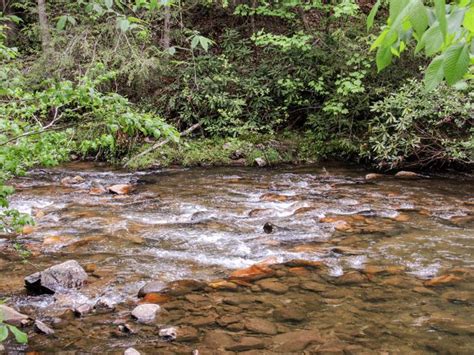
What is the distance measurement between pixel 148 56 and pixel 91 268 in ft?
27.3

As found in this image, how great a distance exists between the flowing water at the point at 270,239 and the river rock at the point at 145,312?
1.05 feet

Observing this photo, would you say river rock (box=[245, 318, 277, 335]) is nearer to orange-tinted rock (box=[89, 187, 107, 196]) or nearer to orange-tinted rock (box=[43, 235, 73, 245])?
orange-tinted rock (box=[43, 235, 73, 245])

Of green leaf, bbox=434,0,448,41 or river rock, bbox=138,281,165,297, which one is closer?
green leaf, bbox=434,0,448,41

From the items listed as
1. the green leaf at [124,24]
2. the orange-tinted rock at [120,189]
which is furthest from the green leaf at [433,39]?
the orange-tinted rock at [120,189]

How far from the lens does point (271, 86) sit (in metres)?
12.2

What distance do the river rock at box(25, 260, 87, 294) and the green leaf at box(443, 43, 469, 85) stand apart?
414cm

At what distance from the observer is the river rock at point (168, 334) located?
134 inches

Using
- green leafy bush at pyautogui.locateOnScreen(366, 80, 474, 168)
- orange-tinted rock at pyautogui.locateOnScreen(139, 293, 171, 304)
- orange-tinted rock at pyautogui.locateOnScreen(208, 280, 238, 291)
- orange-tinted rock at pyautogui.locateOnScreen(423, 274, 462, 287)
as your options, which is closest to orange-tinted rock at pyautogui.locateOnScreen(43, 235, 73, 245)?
orange-tinted rock at pyautogui.locateOnScreen(139, 293, 171, 304)

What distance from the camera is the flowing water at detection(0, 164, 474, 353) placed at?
12.2 feet

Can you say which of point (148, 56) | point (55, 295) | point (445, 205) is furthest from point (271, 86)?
point (55, 295)

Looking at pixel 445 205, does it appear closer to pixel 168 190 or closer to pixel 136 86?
pixel 168 190

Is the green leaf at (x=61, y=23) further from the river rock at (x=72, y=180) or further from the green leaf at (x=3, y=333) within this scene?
the river rock at (x=72, y=180)

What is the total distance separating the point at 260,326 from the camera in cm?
359

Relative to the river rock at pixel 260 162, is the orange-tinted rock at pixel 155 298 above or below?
below
